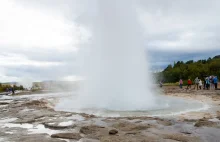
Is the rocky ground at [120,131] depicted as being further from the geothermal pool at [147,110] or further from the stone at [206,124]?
the geothermal pool at [147,110]

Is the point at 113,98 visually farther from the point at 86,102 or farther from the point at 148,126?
the point at 148,126

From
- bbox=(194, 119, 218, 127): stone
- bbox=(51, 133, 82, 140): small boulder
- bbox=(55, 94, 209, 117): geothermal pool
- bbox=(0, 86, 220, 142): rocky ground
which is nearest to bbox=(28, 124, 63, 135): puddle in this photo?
bbox=(0, 86, 220, 142): rocky ground

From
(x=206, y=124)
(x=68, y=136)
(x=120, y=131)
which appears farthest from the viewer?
(x=206, y=124)

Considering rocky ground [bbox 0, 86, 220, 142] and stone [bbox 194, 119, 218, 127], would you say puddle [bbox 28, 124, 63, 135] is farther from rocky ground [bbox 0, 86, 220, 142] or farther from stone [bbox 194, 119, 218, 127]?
stone [bbox 194, 119, 218, 127]

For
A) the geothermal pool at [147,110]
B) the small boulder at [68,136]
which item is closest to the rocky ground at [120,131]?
the small boulder at [68,136]

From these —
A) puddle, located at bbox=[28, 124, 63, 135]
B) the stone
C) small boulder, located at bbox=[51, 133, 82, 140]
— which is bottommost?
puddle, located at bbox=[28, 124, 63, 135]

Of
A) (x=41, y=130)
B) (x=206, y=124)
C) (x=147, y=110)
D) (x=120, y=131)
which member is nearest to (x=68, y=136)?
(x=120, y=131)

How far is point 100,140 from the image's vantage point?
6.71 m

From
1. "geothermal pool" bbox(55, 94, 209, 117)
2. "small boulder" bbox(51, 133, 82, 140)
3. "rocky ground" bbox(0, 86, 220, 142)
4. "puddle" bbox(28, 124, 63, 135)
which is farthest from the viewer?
"geothermal pool" bbox(55, 94, 209, 117)

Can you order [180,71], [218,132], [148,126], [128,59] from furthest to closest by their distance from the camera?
1. [180,71]
2. [128,59]
3. [148,126]
4. [218,132]

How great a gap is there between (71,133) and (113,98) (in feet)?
28.4

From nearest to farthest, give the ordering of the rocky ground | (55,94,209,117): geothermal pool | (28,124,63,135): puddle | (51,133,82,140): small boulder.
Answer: the rocky ground → (51,133,82,140): small boulder → (28,124,63,135): puddle → (55,94,209,117): geothermal pool

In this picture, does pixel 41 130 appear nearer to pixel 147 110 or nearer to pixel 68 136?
pixel 68 136

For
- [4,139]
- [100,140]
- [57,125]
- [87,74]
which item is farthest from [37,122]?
[87,74]
